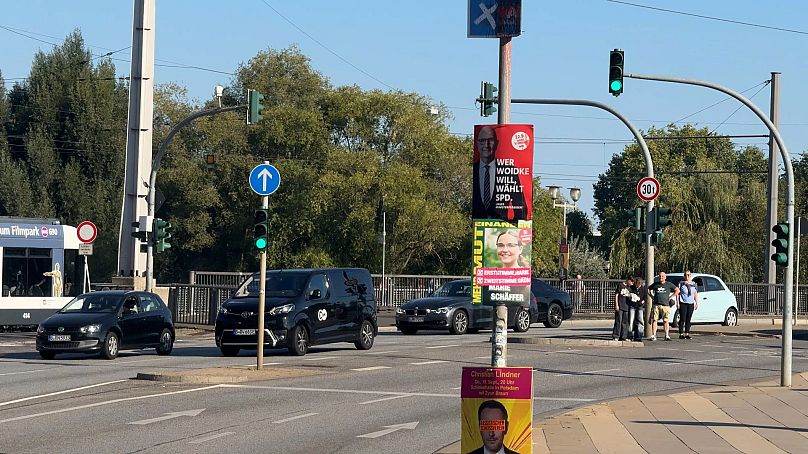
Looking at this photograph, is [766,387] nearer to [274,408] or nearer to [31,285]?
[274,408]

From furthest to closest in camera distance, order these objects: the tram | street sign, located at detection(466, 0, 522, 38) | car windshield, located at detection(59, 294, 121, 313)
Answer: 1. the tram
2. car windshield, located at detection(59, 294, 121, 313)
3. street sign, located at detection(466, 0, 522, 38)

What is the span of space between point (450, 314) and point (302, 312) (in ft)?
31.0

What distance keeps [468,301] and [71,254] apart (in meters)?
12.5

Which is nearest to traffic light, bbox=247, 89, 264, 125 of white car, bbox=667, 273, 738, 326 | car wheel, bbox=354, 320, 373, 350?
car wheel, bbox=354, 320, 373, 350

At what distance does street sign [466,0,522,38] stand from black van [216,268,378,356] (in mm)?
15040

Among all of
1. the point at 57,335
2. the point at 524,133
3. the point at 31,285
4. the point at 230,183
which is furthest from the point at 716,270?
the point at 524,133

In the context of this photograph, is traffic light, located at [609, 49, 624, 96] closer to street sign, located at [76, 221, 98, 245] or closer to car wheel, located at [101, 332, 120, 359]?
car wheel, located at [101, 332, 120, 359]

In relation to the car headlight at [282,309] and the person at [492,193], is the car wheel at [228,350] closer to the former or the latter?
the car headlight at [282,309]

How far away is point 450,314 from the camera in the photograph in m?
35.1

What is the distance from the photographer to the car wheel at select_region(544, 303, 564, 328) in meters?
39.0

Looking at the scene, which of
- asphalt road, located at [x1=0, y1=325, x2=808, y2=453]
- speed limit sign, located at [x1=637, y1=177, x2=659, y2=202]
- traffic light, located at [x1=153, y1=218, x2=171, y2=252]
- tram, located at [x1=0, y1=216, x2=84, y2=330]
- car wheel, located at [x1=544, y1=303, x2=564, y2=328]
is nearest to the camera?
asphalt road, located at [x1=0, y1=325, x2=808, y2=453]

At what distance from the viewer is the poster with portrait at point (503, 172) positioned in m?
10.7

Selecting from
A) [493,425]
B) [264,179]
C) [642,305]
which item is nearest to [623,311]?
[642,305]

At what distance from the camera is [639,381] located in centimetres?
2181
